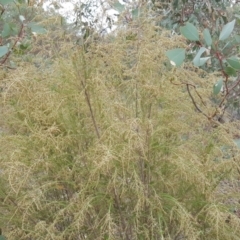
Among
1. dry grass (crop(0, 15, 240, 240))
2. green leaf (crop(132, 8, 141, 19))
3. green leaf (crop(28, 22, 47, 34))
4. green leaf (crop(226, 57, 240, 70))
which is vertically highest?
green leaf (crop(132, 8, 141, 19))

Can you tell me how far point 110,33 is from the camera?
67.8 inches

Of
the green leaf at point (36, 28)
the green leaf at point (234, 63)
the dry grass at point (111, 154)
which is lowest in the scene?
the dry grass at point (111, 154)

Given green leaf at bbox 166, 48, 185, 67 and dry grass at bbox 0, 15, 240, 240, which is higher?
green leaf at bbox 166, 48, 185, 67

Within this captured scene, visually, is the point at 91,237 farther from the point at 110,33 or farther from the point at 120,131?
the point at 110,33

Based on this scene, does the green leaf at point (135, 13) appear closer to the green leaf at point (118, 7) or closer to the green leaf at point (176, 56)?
the green leaf at point (118, 7)

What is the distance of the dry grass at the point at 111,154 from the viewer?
1.49 meters

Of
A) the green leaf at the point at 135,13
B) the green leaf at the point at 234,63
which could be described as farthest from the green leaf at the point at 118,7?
the green leaf at the point at 234,63

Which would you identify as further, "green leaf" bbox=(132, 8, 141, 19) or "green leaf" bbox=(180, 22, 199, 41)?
"green leaf" bbox=(132, 8, 141, 19)

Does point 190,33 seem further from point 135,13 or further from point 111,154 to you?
point 111,154

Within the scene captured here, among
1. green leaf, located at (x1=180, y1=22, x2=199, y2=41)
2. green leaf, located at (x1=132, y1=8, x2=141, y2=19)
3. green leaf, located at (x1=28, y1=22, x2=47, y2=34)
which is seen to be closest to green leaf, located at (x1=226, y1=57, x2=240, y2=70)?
green leaf, located at (x1=180, y1=22, x2=199, y2=41)

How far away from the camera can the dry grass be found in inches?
58.6

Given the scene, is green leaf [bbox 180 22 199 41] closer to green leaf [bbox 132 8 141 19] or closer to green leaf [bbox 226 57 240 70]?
green leaf [bbox 226 57 240 70]

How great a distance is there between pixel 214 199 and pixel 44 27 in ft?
2.83

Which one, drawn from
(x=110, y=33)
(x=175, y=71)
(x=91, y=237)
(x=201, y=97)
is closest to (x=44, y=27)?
(x=110, y=33)
